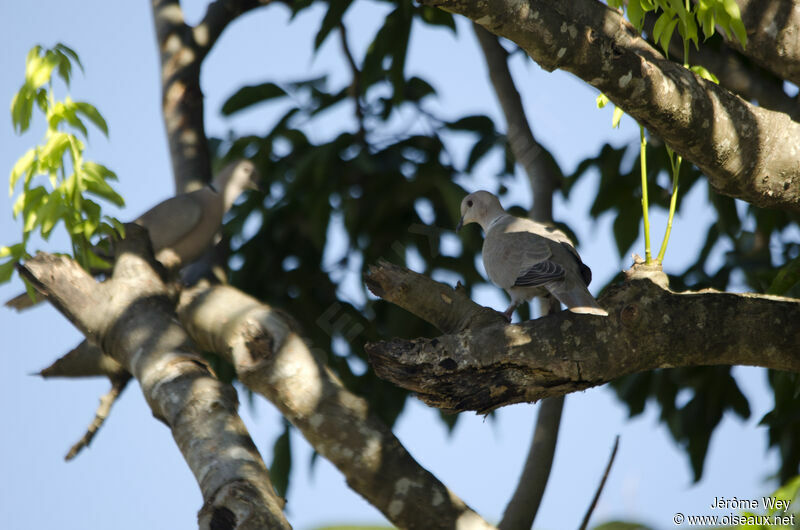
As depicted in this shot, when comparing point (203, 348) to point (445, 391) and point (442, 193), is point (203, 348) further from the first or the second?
point (445, 391)

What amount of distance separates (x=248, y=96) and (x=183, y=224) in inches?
33.6

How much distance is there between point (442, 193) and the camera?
4.39 m

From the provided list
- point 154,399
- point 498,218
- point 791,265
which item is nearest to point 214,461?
point 154,399

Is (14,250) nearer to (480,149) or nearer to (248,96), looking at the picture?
(248,96)

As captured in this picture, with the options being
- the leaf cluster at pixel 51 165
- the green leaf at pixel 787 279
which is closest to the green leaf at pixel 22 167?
the leaf cluster at pixel 51 165

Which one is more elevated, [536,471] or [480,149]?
[480,149]

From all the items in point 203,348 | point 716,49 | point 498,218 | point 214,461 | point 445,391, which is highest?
point 716,49

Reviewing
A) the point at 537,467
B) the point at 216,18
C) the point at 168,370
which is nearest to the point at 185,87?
the point at 216,18

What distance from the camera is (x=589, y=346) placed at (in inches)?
92.2

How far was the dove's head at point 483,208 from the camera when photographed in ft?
12.3

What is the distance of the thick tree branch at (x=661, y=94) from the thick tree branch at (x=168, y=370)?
64.5 inches

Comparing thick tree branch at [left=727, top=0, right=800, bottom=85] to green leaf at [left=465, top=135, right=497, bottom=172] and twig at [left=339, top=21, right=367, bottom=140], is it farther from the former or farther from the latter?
twig at [left=339, top=21, right=367, bottom=140]

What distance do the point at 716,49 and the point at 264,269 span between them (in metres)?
2.72

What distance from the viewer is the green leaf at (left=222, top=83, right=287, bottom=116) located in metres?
4.68
